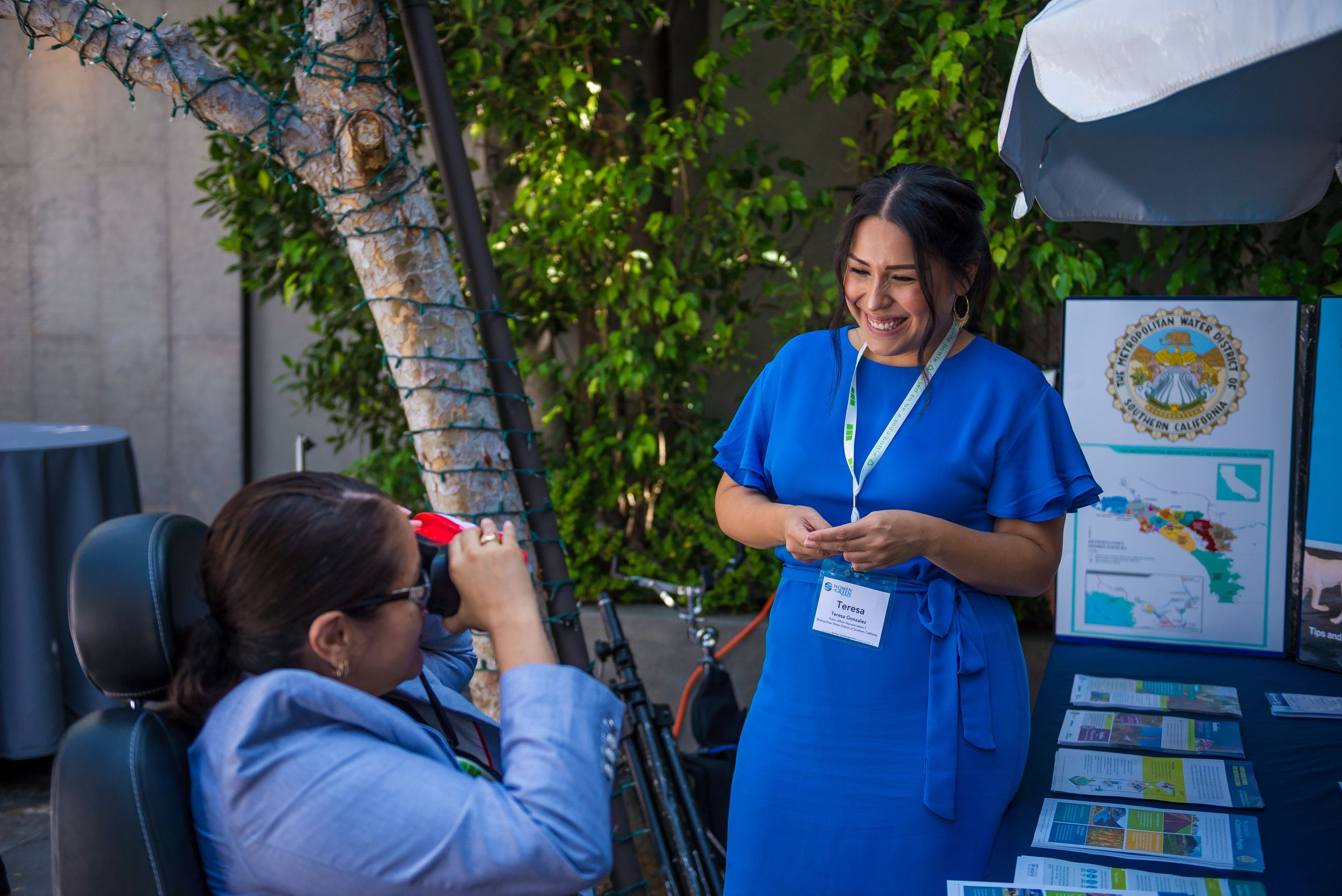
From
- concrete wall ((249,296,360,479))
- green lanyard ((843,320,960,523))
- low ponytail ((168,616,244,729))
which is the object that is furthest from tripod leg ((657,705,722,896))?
concrete wall ((249,296,360,479))

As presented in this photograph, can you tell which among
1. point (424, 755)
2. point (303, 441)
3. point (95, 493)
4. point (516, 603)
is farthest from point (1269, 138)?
point (95, 493)

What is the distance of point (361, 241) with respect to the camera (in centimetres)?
238

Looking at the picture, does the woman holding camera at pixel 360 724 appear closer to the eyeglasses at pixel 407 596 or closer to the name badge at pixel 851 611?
the eyeglasses at pixel 407 596

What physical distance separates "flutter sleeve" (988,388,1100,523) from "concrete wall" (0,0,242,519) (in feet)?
16.0

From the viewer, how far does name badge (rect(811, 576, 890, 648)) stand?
1.62 m

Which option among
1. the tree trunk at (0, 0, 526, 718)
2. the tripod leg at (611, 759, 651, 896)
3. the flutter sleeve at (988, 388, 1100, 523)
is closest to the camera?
the flutter sleeve at (988, 388, 1100, 523)

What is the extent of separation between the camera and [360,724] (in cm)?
98

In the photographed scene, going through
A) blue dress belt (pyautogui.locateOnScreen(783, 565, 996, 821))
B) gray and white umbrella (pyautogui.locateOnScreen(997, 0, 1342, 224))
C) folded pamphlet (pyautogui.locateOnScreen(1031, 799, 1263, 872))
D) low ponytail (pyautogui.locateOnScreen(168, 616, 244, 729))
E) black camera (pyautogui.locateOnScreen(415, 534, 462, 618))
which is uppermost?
gray and white umbrella (pyautogui.locateOnScreen(997, 0, 1342, 224))

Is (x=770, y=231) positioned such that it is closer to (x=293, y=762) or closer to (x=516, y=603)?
(x=516, y=603)

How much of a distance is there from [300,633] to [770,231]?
2928mm

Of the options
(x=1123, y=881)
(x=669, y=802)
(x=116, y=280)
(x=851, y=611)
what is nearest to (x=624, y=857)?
(x=669, y=802)

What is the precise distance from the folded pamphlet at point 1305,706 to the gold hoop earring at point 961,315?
113 centimetres

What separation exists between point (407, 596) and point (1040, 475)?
1020 mm

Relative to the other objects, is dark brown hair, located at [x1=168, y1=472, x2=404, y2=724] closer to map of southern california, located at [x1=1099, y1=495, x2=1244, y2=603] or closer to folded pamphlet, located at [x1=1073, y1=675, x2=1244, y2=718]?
folded pamphlet, located at [x1=1073, y1=675, x2=1244, y2=718]
